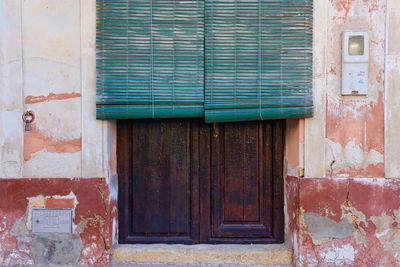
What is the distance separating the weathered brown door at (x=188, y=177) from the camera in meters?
4.04

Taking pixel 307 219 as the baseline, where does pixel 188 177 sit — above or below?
above

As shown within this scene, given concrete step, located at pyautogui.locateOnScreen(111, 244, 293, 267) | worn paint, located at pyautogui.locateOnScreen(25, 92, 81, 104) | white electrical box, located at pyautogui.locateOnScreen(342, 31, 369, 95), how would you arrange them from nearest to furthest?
white electrical box, located at pyautogui.locateOnScreen(342, 31, 369, 95) < worn paint, located at pyautogui.locateOnScreen(25, 92, 81, 104) < concrete step, located at pyautogui.locateOnScreen(111, 244, 293, 267)

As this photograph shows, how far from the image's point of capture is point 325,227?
12.0 feet

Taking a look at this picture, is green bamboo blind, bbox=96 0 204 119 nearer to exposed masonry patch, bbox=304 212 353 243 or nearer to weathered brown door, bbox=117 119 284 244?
weathered brown door, bbox=117 119 284 244

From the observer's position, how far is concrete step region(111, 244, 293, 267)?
383cm

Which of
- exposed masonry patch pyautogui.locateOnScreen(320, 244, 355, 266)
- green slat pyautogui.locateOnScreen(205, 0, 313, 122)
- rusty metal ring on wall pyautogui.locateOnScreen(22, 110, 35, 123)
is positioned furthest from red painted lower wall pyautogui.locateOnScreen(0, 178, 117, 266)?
exposed masonry patch pyautogui.locateOnScreen(320, 244, 355, 266)

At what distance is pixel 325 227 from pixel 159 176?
176 cm

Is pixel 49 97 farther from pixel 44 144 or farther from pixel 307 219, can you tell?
pixel 307 219

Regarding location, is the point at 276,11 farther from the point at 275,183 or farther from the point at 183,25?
the point at 275,183

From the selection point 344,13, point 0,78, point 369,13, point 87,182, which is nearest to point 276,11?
point 344,13

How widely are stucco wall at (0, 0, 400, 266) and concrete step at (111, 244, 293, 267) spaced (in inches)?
8.6

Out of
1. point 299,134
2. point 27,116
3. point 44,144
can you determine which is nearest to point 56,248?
point 44,144

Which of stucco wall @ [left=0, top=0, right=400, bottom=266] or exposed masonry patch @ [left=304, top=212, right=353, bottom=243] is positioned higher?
stucco wall @ [left=0, top=0, right=400, bottom=266]

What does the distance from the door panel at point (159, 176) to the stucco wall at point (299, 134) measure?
1.21ft
